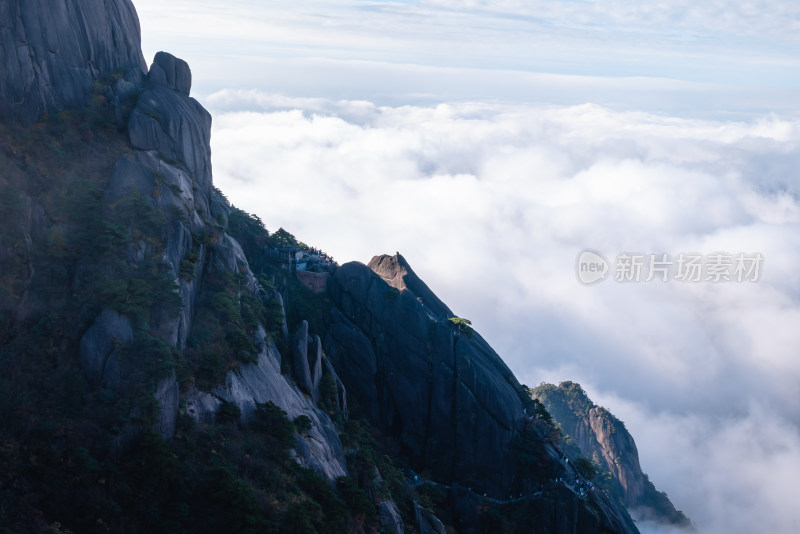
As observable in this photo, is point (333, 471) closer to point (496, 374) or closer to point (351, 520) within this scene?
point (351, 520)

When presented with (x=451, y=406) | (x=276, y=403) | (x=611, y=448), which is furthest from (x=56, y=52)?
(x=611, y=448)

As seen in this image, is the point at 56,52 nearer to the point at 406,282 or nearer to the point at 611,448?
the point at 406,282

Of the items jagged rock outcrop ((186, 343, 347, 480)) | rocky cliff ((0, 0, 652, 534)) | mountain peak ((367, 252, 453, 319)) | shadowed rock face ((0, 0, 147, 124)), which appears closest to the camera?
rocky cliff ((0, 0, 652, 534))

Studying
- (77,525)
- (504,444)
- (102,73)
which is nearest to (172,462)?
(77,525)

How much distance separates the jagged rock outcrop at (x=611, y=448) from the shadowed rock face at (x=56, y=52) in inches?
2970

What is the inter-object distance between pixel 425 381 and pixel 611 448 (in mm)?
54118

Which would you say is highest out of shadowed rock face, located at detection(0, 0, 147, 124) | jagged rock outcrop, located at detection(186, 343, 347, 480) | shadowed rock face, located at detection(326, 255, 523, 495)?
shadowed rock face, located at detection(0, 0, 147, 124)

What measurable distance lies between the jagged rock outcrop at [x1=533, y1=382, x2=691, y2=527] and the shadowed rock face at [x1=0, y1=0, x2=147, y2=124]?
75431 millimetres

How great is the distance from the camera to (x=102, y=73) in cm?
4169

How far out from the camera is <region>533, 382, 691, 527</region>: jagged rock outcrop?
9012 cm

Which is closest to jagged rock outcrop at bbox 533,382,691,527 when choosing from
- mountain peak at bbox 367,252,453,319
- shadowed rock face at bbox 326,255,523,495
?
shadowed rock face at bbox 326,255,523,495

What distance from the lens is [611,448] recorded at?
96.1 meters

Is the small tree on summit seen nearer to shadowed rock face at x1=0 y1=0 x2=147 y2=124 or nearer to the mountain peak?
the mountain peak

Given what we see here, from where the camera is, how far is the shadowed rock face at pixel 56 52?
36906 mm
